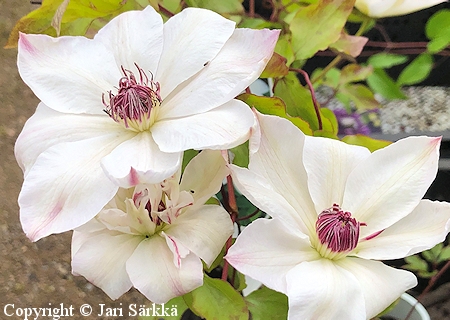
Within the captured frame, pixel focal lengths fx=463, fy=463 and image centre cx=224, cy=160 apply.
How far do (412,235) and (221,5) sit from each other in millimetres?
248

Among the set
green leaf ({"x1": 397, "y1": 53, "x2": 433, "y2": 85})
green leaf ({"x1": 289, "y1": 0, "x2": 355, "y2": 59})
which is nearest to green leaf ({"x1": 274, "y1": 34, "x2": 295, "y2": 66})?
green leaf ({"x1": 289, "y1": 0, "x2": 355, "y2": 59})

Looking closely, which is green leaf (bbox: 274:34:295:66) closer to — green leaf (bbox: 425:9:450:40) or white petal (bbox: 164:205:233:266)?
white petal (bbox: 164:205:233:266)

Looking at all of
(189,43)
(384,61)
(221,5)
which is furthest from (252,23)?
(384,61)

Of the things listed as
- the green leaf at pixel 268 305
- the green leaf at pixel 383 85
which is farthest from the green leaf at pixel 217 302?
the green leaf at pixel 383 85

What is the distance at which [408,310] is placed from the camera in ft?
2.37

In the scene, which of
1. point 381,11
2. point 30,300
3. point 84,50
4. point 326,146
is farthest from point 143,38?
point 30,300

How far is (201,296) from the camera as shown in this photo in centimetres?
36

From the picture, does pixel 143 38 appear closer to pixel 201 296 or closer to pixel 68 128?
pixel 68 128

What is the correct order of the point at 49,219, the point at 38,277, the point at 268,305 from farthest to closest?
the point at 38,277 → the point at 268,305 → the point at 49,219

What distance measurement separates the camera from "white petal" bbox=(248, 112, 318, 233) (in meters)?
0.29

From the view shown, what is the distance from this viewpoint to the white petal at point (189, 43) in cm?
30

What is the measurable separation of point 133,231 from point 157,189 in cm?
4

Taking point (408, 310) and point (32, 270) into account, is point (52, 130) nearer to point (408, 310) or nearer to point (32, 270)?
point (408, 310)

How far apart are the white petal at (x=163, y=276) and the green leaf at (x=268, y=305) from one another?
11 cm
